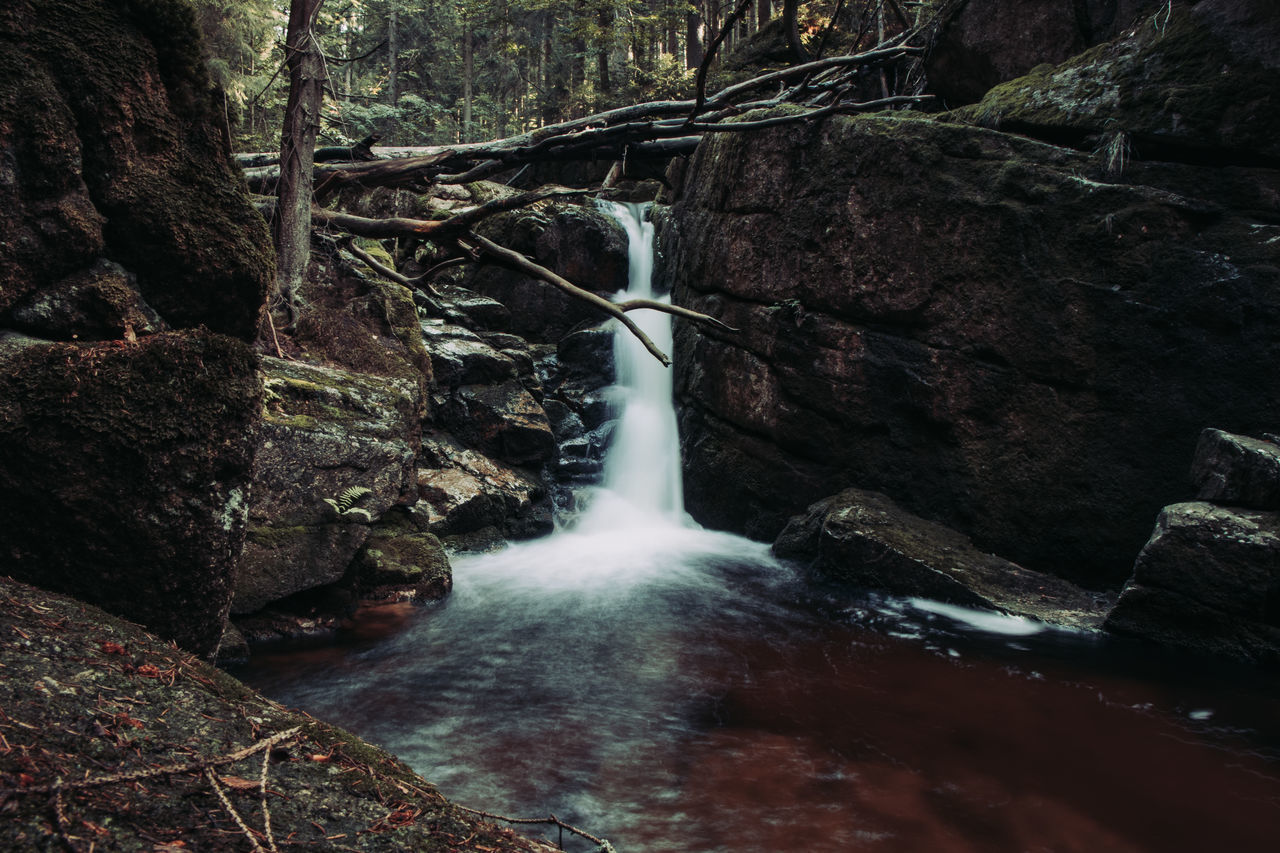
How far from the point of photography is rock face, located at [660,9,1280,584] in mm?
7098

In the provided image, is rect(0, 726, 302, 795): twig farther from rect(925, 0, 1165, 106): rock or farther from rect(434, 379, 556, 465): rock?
rect(925, 0, 1165, 106): rock

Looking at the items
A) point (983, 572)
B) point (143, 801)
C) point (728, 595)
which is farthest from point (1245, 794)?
point (143, 801)

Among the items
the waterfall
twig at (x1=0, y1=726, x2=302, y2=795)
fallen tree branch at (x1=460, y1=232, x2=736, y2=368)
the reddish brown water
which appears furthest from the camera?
the waterfall

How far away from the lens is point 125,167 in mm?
3650

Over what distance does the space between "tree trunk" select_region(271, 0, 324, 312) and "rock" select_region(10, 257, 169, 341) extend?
4.38 metres

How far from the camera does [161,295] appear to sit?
151 inches

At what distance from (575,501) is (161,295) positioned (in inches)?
299

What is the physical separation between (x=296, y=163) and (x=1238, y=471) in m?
10.2

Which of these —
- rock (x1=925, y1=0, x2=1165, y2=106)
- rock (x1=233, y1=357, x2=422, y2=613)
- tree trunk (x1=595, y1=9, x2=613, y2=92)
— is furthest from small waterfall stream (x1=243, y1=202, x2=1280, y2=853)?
tree trunk (x1=595, y1=9, x2=613, y2=92)

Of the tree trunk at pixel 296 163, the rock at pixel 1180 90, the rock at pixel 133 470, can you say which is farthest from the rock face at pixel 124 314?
the rock at pixel 1180 90

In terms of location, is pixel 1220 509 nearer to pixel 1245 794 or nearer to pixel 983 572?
pixel 983 572

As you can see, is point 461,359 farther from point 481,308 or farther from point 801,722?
point 801,722

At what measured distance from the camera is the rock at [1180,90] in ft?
22.3

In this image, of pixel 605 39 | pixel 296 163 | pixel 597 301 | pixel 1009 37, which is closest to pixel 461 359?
pixel 296 163
